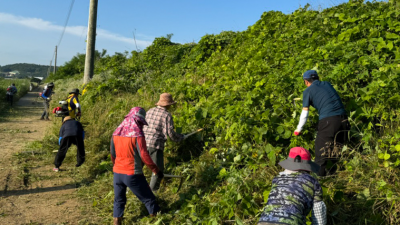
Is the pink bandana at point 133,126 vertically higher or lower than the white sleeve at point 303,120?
lower

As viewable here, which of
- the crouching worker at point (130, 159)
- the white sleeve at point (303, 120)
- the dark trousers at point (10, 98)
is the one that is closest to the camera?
the crouching worker at point (130, 159)

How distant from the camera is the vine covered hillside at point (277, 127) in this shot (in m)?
Answer: 4.16

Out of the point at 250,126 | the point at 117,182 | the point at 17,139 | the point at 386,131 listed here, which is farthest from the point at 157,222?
the point at 17,139

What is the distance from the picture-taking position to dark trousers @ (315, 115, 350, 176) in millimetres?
4629

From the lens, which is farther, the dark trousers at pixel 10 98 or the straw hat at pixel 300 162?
the dark trousers at pixel 10 98

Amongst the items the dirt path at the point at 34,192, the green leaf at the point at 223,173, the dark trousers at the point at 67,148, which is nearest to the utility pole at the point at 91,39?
the dirt path at the point at 34,192

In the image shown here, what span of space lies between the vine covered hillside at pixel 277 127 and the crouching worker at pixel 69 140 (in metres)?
0.34

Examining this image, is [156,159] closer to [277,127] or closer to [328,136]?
[277,127]

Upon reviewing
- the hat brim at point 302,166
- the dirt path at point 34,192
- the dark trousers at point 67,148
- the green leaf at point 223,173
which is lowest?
the dirt path at point 34,192

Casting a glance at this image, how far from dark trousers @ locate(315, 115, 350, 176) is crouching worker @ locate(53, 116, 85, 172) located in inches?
190

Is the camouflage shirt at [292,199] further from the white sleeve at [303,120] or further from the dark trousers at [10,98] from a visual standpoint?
the dark trousers at [10,98]

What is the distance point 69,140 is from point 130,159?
10.6 ft

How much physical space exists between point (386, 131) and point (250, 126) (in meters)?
1.83

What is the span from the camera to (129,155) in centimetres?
459
